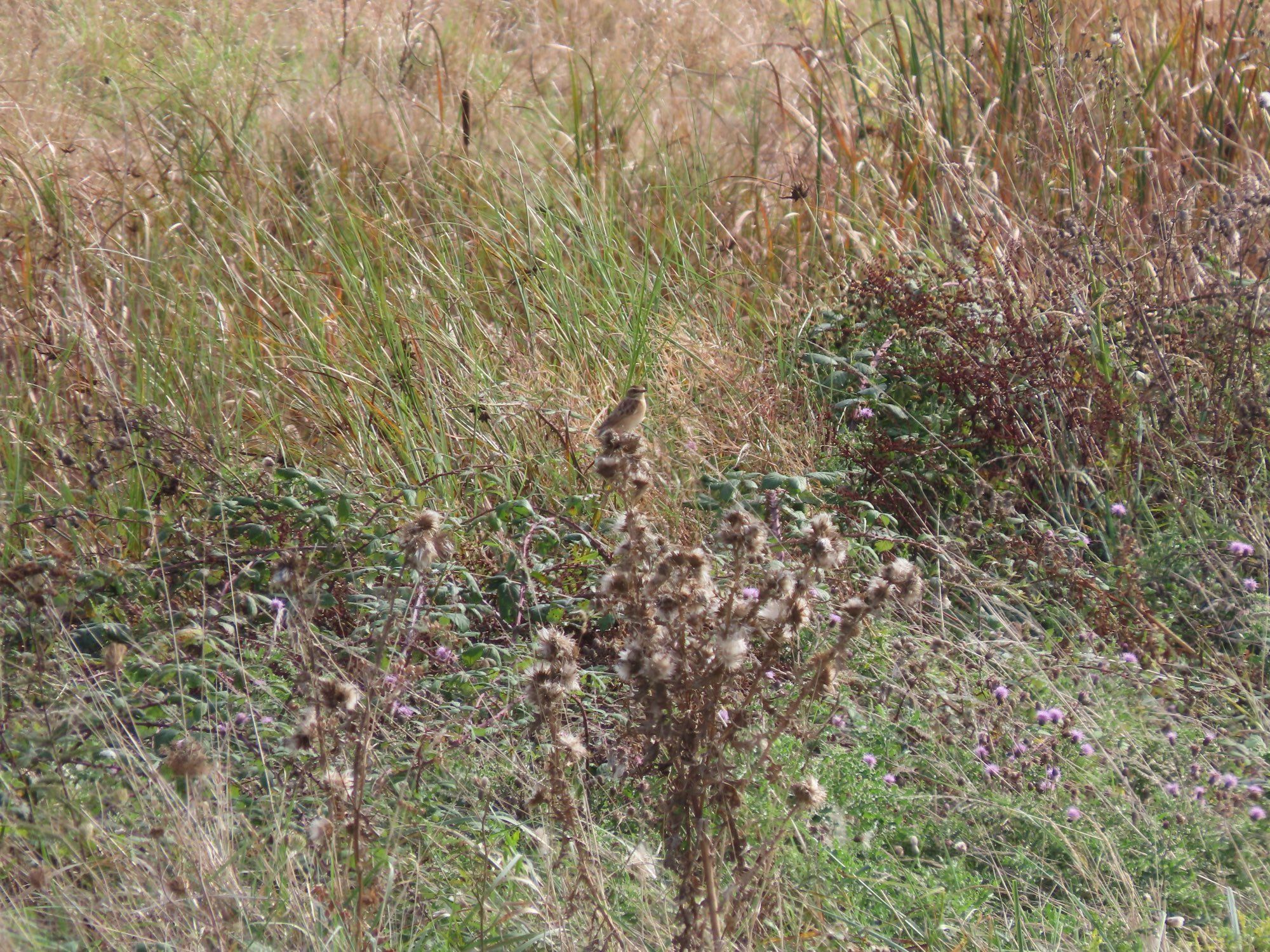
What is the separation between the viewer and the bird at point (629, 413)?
2.91m

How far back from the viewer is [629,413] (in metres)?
2.96

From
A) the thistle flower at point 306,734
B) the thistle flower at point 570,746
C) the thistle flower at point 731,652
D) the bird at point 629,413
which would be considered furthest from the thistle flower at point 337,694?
the bird at point 629,413

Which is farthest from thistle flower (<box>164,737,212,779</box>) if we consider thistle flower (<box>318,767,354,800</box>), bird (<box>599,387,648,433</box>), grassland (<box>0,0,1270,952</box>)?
bird (<box>599,387,648,433</box>)

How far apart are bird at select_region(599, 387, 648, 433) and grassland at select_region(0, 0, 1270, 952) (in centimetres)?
28

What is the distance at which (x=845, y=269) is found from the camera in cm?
446

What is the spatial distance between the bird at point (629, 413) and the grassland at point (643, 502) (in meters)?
0.28

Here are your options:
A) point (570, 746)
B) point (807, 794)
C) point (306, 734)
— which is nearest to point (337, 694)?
point (306, 734)

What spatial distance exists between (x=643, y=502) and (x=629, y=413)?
27 centimetres

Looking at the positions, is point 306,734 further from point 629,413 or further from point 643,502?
point 629,413

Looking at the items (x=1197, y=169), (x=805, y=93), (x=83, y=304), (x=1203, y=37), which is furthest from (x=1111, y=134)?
(x=83, y=304)

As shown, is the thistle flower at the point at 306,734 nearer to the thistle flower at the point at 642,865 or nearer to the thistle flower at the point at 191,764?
the thistle flower at the point at 191,764

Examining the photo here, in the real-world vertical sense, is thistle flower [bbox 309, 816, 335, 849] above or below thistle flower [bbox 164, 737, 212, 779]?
below

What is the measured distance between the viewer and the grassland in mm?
2012

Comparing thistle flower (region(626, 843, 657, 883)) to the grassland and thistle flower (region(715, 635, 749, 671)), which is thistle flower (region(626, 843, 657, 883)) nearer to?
the grassland
